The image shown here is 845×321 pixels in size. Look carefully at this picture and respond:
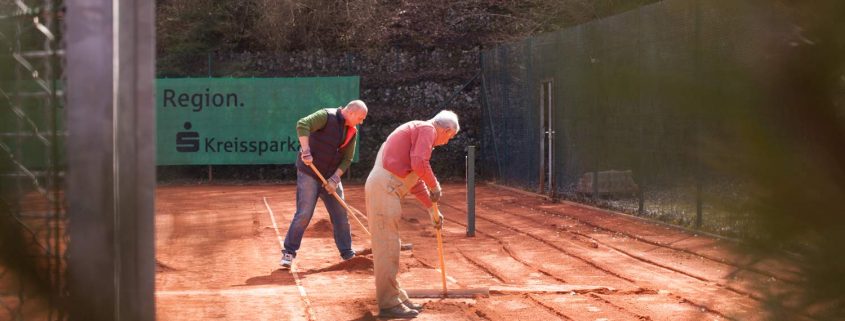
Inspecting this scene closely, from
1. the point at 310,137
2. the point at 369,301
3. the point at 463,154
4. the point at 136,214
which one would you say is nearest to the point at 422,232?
the point at 310,137

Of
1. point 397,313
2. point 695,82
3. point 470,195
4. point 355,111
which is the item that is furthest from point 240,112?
point 695,82

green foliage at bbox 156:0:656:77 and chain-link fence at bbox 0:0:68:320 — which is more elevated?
green foliage at bbox 156:0:656:77

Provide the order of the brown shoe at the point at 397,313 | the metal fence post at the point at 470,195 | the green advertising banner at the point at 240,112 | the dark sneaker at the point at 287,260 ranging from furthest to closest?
1. the green advertising banner at the point at 240,112
2. the metal fence post at the point at 470,195
3. the dark sneaker at the point at 287,260
4. the brown shoe at the point at 397,313

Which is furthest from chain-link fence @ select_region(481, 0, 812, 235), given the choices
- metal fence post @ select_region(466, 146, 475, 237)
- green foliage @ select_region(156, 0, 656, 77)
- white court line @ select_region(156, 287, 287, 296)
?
green foliage @ select_region(156, 0, 656, 77)

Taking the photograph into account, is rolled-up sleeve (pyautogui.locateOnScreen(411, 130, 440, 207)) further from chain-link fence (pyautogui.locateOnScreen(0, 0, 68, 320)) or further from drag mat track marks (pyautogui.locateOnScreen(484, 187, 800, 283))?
chain-link fence (pyautogui.locateOnScreen(0, 0, 68, 320))

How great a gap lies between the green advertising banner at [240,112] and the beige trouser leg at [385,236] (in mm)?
16154

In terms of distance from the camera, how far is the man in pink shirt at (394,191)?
26.6ft

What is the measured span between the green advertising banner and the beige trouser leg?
636 inches

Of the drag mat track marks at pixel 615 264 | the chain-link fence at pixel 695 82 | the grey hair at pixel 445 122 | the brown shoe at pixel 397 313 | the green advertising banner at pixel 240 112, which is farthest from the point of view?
the green advertising banner at pixel 240 112

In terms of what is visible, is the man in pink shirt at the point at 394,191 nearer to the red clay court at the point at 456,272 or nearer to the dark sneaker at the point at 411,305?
the dark sneaker at the point at 411,305

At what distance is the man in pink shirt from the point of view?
8109 mm

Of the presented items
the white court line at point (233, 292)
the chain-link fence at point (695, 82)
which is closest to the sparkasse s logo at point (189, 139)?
the white court line at point (233, 292)

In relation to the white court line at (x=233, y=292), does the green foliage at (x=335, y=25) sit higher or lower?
higher

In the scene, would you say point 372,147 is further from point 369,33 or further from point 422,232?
point 422,232
